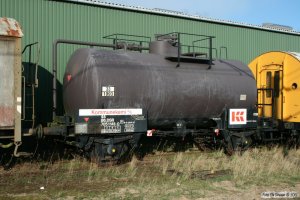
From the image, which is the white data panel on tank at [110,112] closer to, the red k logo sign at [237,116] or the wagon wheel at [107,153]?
the wagon wheel at [107,153]

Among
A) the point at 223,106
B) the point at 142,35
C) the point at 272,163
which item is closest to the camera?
the point at 272,163

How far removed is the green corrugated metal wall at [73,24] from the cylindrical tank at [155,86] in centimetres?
303

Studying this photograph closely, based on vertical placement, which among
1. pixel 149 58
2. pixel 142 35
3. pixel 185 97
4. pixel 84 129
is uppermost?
pixel 142 35

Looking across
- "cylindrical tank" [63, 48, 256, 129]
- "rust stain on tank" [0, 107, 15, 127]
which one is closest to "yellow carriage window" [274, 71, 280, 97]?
"cylindrical tank" [63, 48, 256, 129]

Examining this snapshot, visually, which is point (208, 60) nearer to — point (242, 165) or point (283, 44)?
point (242, 165)

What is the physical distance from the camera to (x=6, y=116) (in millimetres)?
9750

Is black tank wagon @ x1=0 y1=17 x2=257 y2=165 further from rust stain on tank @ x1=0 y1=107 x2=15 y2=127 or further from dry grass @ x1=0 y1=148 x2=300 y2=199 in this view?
dry grass @ x1=0 y1=148 x2=300 y2=199

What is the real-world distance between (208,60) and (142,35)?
187 inches

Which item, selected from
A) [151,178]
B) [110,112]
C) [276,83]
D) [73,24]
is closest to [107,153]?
[110,112]

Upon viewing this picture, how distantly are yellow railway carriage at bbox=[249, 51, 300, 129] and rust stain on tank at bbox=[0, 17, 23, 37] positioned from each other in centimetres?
952

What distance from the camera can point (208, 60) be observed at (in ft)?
43.9

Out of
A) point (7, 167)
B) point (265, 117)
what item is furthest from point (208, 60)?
point (7, 167)

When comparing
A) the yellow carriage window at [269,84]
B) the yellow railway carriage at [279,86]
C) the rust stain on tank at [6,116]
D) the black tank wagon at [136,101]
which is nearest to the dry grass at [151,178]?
the black tank wagon at [136,101]

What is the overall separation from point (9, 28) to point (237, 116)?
801 cm
